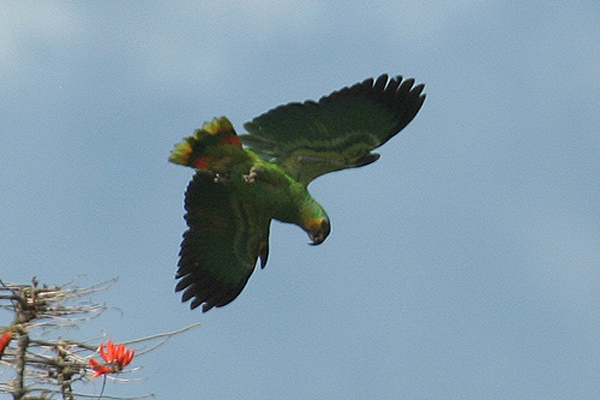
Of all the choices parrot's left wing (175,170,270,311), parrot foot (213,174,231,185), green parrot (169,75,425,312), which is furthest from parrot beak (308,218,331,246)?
parrot foot (213,174,231,185)

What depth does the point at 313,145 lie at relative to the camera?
10953mm

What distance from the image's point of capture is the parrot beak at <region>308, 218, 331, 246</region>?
1077 centimetres

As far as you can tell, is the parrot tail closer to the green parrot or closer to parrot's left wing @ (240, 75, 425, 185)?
the green parrot

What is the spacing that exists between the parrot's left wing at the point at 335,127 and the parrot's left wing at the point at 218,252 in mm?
952

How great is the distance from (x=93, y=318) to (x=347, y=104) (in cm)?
479

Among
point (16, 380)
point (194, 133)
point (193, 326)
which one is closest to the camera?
point (16, 380)

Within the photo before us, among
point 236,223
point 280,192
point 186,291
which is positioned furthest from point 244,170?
point 186,291

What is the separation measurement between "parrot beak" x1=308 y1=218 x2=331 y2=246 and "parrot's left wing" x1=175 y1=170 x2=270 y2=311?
884 millimetres

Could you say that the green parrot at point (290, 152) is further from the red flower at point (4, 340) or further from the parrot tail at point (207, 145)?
the red flower at point (4, 340)

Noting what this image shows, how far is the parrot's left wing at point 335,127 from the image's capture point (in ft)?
34.9

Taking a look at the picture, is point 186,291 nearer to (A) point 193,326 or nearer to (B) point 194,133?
(B) point 194,133

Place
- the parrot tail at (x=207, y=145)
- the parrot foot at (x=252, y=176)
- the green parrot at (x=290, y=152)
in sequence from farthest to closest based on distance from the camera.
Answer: the green parrot at (x=290, y=152)
the parrot foot at (x=252, y=176)
the parrot tail at (x=207, y=145)

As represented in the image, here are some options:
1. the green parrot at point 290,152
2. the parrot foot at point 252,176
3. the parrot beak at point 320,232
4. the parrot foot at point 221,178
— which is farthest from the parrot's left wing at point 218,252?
the parrot foot at point 252,176

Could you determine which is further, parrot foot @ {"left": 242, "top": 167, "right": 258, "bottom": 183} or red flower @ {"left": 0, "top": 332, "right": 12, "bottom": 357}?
parrot foot @ {"left": 242, "top": 167, "right": 258, "bottom": 183}
